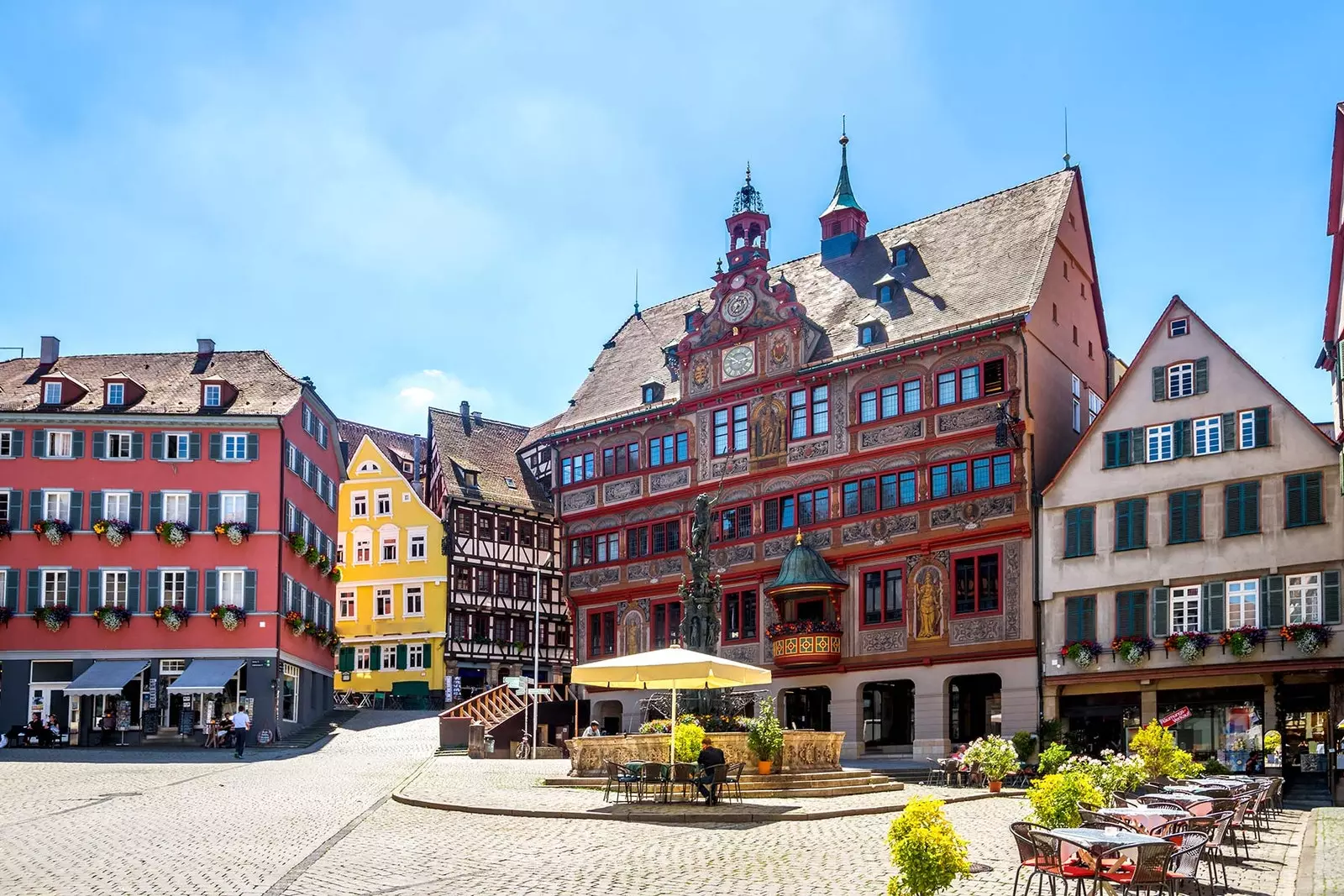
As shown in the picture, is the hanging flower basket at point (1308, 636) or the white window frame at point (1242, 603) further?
the white window frame at point (1242, 603)

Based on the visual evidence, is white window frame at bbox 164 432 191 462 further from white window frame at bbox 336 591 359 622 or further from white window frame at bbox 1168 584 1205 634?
white window frame at bbox 1168 584 1205 634

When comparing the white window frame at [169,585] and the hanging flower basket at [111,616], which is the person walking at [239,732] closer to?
the white window frame at [169,585]

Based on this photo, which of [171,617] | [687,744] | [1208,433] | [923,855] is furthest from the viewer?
[171,617]

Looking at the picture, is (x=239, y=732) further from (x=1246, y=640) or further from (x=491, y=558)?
(x=491, y=558)

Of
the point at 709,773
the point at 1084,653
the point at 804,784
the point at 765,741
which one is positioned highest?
the point at 1084,653

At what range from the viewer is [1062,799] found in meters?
A: 15.8

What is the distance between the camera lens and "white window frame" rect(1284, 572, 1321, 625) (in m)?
35.7

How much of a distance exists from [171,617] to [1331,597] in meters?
33.5

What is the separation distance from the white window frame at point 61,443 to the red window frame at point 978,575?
28.1 m

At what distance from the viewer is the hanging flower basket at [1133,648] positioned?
38.2 meters

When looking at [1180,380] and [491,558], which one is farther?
[491,558]

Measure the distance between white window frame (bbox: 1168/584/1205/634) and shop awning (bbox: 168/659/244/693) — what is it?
27.8 meters

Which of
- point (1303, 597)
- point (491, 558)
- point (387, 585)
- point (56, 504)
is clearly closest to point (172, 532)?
point (56, 504)

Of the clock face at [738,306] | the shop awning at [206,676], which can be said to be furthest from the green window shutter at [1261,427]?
the shop awning at [206,676]
